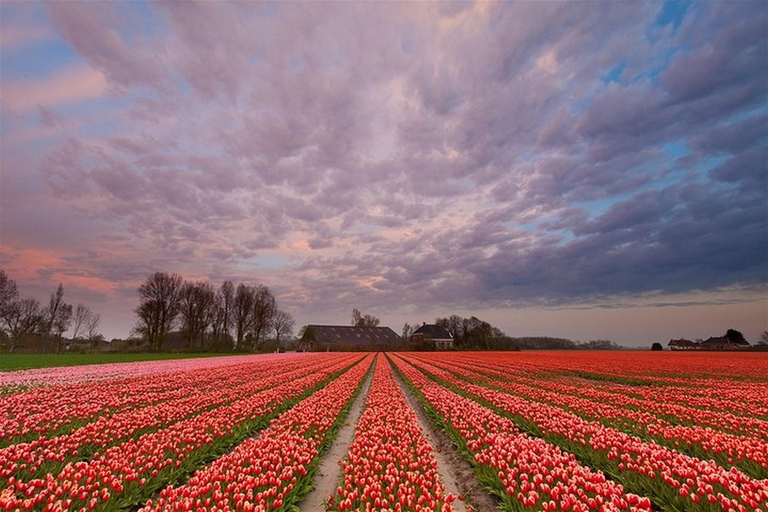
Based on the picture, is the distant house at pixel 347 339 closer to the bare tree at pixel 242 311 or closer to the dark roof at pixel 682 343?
the bare tree at pixel 242 311

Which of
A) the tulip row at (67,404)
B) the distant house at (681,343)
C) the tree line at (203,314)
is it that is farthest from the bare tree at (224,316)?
the distant house at (681,343)

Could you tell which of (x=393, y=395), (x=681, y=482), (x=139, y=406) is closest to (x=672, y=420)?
(x=681, y=482)

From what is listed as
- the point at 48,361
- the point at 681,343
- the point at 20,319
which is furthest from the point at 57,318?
the point at 681,343

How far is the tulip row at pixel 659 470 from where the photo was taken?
4.62 m

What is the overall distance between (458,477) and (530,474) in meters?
1.72

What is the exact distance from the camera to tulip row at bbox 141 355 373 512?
4656 mm

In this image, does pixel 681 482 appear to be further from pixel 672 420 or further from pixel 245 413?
pixel 245 413

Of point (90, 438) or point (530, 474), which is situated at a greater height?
point (90, 438)

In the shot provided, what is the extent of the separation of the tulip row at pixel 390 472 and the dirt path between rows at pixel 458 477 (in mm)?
417

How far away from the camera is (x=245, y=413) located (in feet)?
35.0

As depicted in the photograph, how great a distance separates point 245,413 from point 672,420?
43.2ft

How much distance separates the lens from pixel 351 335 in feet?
358

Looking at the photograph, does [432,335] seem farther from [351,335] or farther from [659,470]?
[659,470]

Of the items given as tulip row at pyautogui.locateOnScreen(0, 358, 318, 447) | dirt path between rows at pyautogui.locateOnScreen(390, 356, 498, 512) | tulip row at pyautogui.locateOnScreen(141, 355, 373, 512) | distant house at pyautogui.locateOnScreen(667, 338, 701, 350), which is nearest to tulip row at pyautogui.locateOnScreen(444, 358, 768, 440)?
dirt path between rows at pyautogui.locateOnScreen(390, 356, 498, 512)
